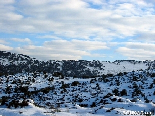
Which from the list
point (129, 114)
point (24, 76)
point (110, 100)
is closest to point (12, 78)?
point (24, 76)

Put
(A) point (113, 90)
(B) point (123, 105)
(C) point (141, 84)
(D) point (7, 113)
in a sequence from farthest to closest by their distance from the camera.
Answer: (C) point (141, 84), (A) point (113, 90), (B) point (123, 105), (D) point (7, 113)

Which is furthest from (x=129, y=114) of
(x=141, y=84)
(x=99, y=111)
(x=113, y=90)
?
(x=141, y=84)

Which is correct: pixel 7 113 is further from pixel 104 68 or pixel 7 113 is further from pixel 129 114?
pixel 104 68

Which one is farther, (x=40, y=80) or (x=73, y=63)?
(x=73, y=63)

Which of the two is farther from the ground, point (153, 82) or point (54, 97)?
point (153, 82)

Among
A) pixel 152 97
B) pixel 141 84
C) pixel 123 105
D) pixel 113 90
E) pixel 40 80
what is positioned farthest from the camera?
pixel 40 80

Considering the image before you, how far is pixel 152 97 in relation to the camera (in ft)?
95.9

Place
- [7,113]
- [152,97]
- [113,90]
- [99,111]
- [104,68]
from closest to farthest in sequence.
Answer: [7,113], [99,111], [152,97], [113,90], [104,68]

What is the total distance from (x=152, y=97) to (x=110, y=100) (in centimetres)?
736

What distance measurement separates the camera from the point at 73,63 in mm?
198625

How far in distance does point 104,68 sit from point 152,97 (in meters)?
164

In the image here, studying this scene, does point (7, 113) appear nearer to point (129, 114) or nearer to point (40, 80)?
point (129, 114)

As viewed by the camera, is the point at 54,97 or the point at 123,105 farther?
→ the point at 54,97

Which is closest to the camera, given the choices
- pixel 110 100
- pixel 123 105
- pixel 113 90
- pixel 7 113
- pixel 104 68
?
pixel 7 113
